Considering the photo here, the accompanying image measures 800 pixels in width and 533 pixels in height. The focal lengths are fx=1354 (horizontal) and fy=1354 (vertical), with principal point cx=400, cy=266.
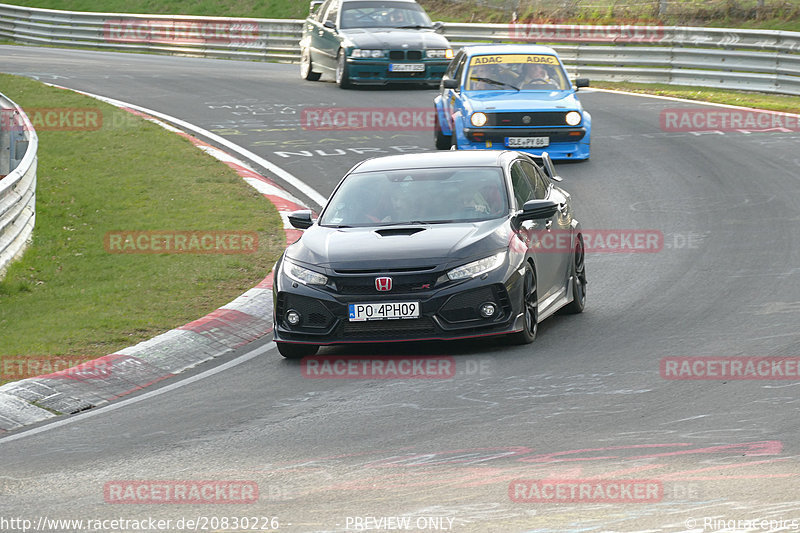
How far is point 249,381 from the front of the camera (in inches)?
372

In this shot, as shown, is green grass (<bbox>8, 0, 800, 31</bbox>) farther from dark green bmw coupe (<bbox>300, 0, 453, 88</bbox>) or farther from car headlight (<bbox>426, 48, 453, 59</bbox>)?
car headlight (<bbox>426, 48, 453, 59</bbox>)

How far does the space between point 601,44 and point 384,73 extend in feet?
18.9

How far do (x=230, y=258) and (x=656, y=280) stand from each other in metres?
4.36

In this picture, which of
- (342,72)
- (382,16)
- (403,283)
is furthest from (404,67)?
(403,283)

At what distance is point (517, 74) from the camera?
19875 mm

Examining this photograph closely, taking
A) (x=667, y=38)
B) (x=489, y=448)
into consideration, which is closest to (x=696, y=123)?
(x=667, y=38)

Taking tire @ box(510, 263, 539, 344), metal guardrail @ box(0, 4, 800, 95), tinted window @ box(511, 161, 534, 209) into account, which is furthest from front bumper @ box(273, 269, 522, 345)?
metal guardrail @ box(0, 4, 800, 95)

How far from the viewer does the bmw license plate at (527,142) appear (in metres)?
18.7

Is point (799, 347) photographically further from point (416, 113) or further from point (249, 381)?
point (416, 113)

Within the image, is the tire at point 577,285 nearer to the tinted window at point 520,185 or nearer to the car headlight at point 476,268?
the tinted window at point 520,185

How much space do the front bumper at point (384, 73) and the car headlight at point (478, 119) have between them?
8.26 meters

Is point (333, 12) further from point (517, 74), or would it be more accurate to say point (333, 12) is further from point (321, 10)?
point (517, 74)

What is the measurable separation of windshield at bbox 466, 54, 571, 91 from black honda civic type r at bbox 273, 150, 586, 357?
862 centimetres

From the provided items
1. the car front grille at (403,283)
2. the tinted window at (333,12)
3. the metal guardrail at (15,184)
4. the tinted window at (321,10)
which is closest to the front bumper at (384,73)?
the tinted window at (333,12)
